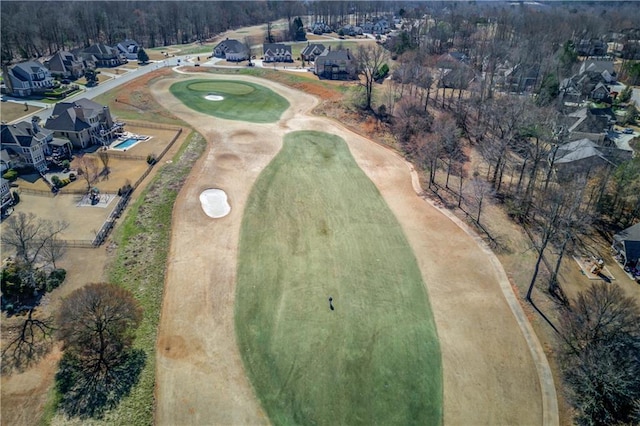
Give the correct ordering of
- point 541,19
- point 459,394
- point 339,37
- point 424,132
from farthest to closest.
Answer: point 339,37, point 541,19, point 424,132, point 459,394

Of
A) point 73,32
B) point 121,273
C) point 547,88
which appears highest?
point 73,32

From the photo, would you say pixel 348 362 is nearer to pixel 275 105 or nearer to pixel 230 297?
pixel 230 297

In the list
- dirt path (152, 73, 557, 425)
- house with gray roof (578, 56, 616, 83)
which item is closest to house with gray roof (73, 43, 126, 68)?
dirt path (152, 73, 557, 425)

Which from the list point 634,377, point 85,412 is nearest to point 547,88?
point 634,377

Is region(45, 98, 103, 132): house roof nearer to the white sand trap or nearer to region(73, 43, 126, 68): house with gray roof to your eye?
the white sand trap

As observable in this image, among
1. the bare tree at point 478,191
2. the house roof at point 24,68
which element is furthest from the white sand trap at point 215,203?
the house roof at point 24,68

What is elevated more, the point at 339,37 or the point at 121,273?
the point at 339,37

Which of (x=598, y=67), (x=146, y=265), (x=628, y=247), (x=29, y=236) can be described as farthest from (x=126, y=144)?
(x=598, y=67)
